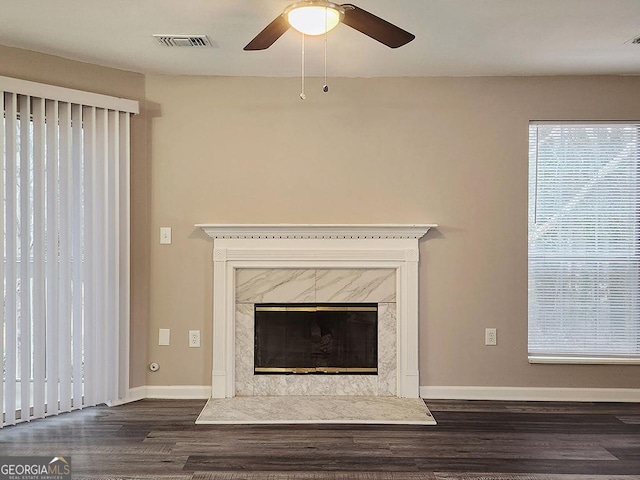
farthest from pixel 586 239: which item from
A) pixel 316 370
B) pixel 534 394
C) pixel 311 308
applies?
pixel 316 370

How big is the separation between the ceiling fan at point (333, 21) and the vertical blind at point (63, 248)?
68.4 inches

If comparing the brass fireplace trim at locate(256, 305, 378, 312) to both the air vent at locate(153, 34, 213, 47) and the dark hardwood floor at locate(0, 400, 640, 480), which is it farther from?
the air vent at locate(153, 34, 213, 47)

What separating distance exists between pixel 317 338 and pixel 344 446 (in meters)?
1.08

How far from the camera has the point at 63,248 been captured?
11.5 ft

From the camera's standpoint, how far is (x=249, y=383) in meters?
3.94

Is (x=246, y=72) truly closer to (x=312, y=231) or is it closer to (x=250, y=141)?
(x=250, y=141)

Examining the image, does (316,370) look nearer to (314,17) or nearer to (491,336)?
(491,336)

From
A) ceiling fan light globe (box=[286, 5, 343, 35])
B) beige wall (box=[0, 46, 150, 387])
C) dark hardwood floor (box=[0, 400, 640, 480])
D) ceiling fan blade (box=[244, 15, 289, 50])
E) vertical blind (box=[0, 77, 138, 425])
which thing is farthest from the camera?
beige wall (box=[0, 46, 150, 387])

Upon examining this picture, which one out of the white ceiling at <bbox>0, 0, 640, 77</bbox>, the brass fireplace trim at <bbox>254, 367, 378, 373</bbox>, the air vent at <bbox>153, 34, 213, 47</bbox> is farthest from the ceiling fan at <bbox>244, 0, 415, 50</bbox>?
the brass fireplace trim at <bbox>254, 367, 378, 373</bbox>

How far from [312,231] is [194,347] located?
117 cm

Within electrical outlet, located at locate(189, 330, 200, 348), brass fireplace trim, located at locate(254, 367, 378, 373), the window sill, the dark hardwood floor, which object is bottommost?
the dark hardwood floor

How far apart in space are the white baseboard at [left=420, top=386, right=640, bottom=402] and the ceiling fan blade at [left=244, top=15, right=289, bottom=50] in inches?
103

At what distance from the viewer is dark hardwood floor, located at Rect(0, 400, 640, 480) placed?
271cm

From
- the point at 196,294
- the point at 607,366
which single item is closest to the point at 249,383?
the point at 196,294
